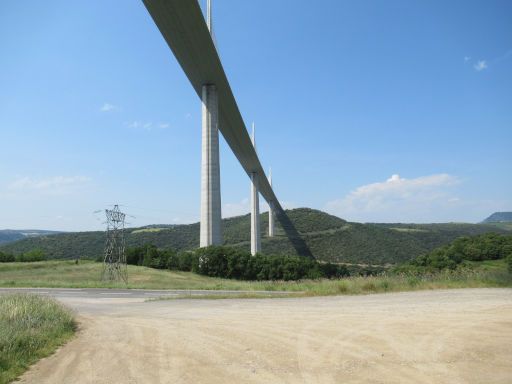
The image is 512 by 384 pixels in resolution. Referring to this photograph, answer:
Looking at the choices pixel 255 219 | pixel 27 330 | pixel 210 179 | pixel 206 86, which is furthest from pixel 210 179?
pixel 27 330

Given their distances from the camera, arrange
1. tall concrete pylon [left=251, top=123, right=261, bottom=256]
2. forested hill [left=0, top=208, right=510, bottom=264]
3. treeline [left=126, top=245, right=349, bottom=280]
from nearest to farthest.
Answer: treeline [left=126, top=245, right=349, bottom=280] < tall concrete pylon [left=251, top=123, right=261, bottom=256] < forested hill [left=0, top=208, right=510, bottom=264]

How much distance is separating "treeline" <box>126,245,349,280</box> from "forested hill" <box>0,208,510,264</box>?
32818mm

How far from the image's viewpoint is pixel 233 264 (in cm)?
4525

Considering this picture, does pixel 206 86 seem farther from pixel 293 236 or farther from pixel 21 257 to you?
pixel 293 236

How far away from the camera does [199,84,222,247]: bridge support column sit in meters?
45.8

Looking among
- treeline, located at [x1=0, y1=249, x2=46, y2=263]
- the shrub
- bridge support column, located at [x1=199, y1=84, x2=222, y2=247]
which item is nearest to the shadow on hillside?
bridge support column, located at [x1=199, y1=84, x2=222, y2=247]

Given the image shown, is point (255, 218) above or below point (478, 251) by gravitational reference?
above

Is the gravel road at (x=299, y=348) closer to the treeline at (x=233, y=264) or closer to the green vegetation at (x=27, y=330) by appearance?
the green vegetation at (x=27, y=330)

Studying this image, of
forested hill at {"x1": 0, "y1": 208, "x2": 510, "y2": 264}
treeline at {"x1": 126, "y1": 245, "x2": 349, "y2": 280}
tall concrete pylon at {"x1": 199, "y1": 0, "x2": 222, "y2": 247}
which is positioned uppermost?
tall concrete pylon at {"x1": 199, "y1": 0, "x2": 222, "y2": 247}

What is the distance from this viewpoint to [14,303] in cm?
1015

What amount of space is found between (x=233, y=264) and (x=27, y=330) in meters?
37.3

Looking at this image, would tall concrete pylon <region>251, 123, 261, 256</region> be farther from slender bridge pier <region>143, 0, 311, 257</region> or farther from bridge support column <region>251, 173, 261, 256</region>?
slender bridge pier <region>143, 0, 311, 257</region>

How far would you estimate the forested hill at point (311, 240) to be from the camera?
288 feet

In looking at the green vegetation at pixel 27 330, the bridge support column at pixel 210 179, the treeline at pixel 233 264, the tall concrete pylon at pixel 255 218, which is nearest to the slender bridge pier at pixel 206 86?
the bridge support column at pixel 210 179
